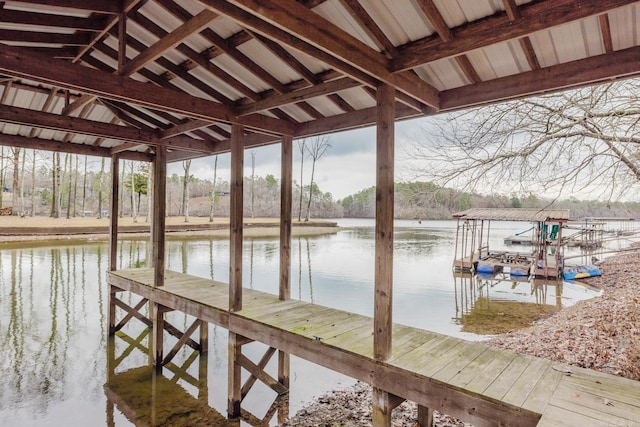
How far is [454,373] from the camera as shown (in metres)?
2.80

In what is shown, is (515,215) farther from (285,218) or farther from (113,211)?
(113,211)

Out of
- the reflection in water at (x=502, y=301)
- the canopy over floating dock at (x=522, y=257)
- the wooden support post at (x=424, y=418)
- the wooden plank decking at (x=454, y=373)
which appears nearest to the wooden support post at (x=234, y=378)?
the wooden plank decking at (x=454, y=373)

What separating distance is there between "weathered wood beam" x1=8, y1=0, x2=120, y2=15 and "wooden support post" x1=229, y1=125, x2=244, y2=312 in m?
1.67

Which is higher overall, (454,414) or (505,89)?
(505,89)

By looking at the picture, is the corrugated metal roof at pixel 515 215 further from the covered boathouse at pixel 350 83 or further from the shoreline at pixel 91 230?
the covered boathouse at pixel 350 83

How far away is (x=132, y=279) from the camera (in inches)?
247

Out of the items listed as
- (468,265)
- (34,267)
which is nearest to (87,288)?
(34,267)

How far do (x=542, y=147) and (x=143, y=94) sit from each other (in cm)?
646

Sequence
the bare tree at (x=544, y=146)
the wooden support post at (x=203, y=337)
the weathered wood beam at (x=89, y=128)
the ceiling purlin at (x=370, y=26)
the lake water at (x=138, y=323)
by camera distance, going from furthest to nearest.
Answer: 1. the wooden support post at (x=203, y=337)
2. the bare tree at (x=544, y=146)
3. the lake water at (x=138, y=323)
4. the weathered wood beam at (x=89, y=128)
5. the ceiling purlin at (x=370, y=26)

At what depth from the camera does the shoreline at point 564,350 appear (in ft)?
13.1

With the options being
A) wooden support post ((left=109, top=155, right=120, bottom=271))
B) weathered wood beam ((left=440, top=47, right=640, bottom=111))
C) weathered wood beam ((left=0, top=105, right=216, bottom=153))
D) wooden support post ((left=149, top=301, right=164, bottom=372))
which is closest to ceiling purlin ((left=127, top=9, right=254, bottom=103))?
weathered wood beam ((left=0, top=105, right=216, bottom=153))

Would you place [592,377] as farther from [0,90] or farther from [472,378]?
[0,90]

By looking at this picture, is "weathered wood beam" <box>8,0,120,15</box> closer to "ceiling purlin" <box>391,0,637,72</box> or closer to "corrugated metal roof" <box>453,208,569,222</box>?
"ceiling purlin" <box>391,0,637,72</box>

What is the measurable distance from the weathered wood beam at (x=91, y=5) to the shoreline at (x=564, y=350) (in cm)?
463
